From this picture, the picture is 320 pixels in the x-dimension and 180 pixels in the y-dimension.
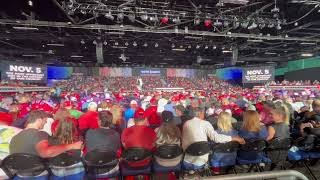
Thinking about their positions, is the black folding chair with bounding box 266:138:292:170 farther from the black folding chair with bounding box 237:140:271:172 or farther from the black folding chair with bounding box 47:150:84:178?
the black folding chair with bounding box 47:150:84:178

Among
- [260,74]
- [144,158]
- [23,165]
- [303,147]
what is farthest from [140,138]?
[260,74]

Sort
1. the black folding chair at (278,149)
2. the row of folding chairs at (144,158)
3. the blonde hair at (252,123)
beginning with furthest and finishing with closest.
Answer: the blonde hair at (252,123) < the black folding chair at (278,149) < the row of folding chairs at (144,158)

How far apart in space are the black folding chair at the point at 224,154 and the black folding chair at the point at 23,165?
2.43m

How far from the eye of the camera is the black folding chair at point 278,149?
163 inches

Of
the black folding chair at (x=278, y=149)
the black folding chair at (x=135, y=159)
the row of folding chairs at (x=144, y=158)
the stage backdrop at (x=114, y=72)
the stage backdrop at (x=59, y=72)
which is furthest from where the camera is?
the stage backdrop at (x=114, y=72)

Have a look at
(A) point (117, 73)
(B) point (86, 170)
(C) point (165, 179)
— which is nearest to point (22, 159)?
(B) point (86, 170)

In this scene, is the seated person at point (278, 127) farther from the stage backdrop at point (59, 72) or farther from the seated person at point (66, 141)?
the stage backdrop at point (59, 72)

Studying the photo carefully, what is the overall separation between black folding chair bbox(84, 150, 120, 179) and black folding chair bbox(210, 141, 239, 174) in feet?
5.06

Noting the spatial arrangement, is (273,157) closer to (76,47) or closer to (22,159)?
(22,159)

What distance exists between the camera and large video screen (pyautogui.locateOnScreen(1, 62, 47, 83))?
17234 mm

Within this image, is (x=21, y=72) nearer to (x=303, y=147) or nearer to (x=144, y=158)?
(x=144, y=158)

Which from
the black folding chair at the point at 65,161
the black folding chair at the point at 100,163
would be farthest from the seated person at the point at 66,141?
the black folding chair at the point at 100,163

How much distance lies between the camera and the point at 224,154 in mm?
4180

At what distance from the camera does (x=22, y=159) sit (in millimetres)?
3070
